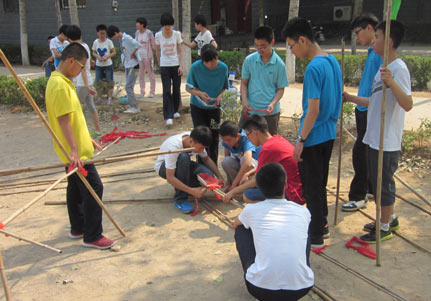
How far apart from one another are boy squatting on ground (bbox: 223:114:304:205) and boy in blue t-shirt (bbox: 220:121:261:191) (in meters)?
0.32

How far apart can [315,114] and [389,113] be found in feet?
2.12

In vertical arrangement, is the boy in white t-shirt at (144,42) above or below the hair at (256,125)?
above

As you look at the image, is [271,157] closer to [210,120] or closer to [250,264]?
[250,264]

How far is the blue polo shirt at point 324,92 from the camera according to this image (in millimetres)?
3223

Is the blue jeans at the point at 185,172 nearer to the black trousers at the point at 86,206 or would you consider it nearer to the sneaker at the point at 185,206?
the sneaker at the point at 185,206

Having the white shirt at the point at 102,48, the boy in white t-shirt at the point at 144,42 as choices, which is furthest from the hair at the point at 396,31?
the white shirt at the point at 102,48

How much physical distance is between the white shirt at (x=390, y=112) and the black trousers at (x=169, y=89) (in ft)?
14.7

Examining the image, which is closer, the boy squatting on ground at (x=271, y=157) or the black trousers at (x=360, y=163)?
the boy squatting on ground at (x=271, y=157)

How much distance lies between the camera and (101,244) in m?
3.78

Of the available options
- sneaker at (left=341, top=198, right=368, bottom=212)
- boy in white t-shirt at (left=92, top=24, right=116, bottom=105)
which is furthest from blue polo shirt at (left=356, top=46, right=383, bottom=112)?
boy in white t-shirt at (left=92, top=24, right=116, bottom=105)

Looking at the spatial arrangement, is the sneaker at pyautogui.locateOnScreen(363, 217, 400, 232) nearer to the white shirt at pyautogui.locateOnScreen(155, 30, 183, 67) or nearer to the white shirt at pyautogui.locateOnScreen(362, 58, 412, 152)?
the white shirt at pyautogui.locateOnScreen(362, 58, 412, 152)

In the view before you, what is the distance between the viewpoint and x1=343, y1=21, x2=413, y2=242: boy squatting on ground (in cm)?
324

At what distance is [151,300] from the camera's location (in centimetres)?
306

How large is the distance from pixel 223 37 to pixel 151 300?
54.9ft
